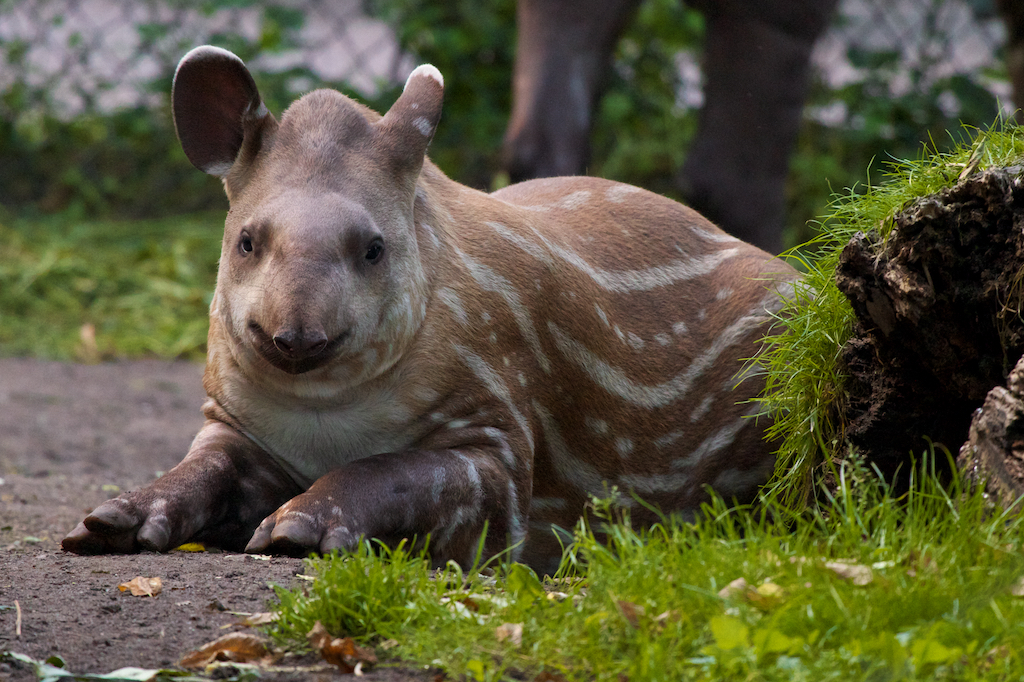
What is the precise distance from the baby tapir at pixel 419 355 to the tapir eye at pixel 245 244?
0.02 meters

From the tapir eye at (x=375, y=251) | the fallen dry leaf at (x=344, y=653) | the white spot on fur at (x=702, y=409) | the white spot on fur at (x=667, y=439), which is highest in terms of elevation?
the tapir eye at (x=375, y=251)

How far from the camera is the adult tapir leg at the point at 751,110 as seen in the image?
562 cm

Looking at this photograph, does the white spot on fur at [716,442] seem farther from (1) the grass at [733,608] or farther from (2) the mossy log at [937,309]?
(1) the grass at [733,608]

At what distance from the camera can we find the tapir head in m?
3.11

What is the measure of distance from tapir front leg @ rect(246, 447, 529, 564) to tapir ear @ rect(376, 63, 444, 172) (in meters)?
0.90

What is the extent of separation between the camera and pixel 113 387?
6.63 m

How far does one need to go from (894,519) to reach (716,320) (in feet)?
5.76

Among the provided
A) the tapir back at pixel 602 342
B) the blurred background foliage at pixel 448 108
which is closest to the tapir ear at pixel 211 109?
the tapir back at pixel 602 342

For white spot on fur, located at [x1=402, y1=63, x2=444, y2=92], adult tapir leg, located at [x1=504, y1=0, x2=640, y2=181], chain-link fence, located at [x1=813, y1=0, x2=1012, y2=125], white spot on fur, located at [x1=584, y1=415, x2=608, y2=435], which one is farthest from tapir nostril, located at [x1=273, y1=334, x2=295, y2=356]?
chain-link fence, located at [x1=813, y1=0, x2=1012, y2=125]

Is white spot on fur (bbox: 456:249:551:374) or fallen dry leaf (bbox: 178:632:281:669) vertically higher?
white spot on fur (bbox: 456:249:551:374)

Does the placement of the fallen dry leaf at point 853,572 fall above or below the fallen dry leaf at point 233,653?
above

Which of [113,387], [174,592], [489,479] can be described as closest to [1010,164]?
[489,479]

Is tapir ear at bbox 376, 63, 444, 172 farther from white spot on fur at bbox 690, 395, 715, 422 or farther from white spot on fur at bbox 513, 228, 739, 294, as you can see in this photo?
white spot on fur at bbox 690, 395, 715, 422

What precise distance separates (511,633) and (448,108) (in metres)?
7.62
